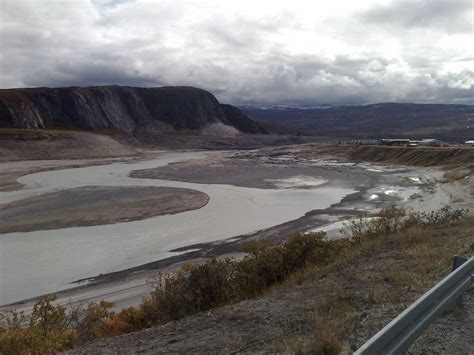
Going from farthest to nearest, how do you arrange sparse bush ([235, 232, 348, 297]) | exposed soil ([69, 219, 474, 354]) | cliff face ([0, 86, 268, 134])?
cliff face ([0, 86, 268, 134]) < sparse bush ([235, 232, 348, 297]) < exposed soil ([69, 219, 474, 354])

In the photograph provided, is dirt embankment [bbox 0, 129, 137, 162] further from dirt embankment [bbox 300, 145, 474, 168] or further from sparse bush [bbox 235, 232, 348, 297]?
sparse bush [bbox 235, 232, 348, 297]

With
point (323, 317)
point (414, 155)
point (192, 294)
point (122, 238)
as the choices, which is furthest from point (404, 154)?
point (323, 317)

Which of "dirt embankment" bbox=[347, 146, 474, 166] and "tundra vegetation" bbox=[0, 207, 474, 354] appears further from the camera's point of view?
"dirt embankment" bbox=[347, 146, 474, 166]

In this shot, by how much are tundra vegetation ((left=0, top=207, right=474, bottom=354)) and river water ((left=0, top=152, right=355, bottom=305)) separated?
5458 mm

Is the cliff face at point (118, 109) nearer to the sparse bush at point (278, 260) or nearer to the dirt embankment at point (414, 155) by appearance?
the dirt embankment at point (414, 155)

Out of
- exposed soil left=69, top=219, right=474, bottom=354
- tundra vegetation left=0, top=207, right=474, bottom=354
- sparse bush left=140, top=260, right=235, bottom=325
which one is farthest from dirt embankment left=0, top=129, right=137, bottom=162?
exposed soil left=69, top=219, right=474, bottom=354

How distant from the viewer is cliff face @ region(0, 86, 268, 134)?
103 meters

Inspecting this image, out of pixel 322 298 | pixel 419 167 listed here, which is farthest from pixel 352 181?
pixel 322 298

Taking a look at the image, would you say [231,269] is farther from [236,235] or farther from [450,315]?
[236,235]

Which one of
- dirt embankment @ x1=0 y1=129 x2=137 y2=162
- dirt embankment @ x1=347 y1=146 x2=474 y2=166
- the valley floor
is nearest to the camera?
the valley floor

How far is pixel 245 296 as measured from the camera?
943cm

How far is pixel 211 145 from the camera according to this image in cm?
11450

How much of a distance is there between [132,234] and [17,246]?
5.71 m

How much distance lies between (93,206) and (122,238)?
29.9 ft
